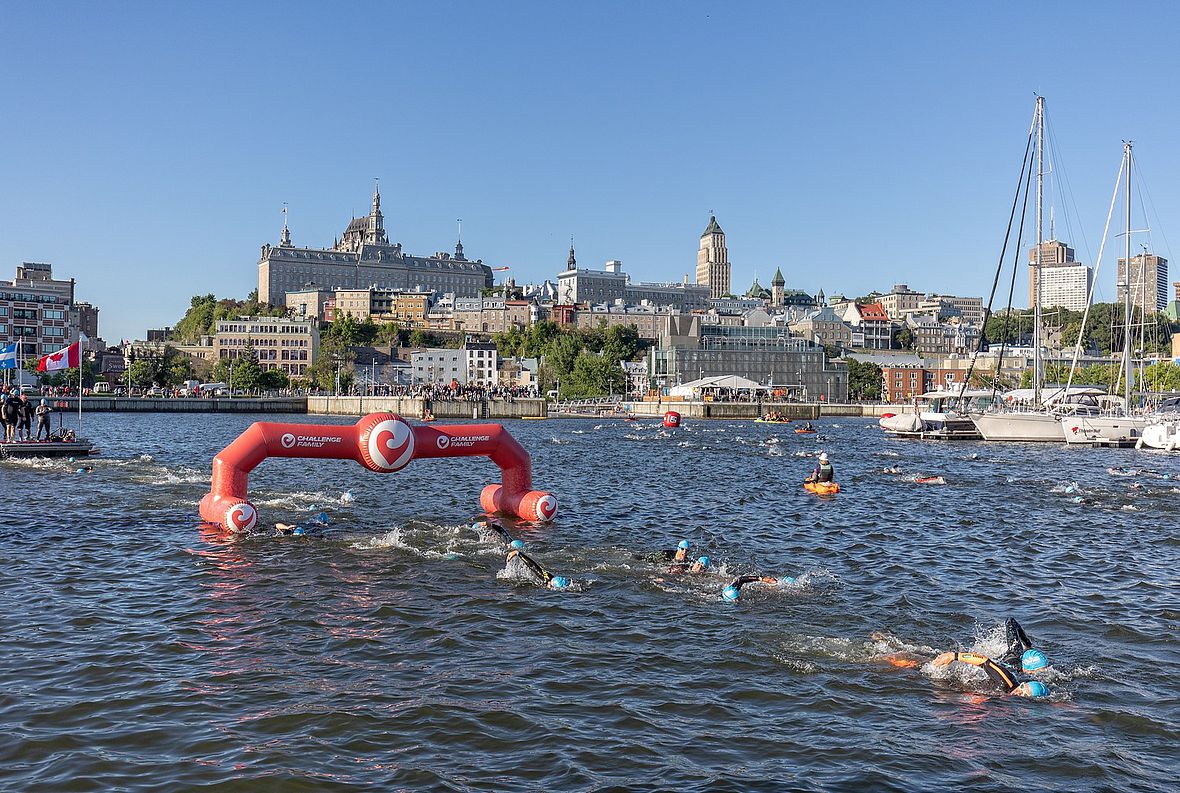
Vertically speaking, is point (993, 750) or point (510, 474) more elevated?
point (510, 474)

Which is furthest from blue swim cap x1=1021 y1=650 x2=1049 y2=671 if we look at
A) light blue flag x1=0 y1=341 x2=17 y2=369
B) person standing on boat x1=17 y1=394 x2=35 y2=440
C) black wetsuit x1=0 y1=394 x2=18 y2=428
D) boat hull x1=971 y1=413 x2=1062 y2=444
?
boat hull x1=971 y1=413 x2=1062 y2=444

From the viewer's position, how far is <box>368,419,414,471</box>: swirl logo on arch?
78.8 feet

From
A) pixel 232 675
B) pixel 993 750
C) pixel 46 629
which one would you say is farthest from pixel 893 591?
pixel 46 629

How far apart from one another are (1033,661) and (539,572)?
8939 mm

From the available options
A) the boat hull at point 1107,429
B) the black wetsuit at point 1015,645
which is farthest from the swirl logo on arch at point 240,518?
the boat hull at point 1107,429

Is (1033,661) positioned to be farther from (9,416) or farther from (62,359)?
(9,416)

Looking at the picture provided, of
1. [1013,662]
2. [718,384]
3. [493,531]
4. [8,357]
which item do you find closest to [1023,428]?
[718,384]

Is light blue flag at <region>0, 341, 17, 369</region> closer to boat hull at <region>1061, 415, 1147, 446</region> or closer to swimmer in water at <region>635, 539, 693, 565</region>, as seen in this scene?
swimmer in water at <region>635, 539, 693, 565</region>

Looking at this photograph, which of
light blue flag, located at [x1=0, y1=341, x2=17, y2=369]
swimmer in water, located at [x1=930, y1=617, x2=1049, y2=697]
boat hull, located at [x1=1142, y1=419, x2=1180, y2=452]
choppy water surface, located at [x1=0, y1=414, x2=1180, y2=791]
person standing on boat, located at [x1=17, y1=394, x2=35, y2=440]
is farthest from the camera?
boat hull, located at [x1=1142, y1=419, x2=1180, y2=452]

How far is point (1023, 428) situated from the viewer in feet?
236

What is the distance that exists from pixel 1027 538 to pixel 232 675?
20951mm

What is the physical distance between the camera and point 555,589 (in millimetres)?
18062

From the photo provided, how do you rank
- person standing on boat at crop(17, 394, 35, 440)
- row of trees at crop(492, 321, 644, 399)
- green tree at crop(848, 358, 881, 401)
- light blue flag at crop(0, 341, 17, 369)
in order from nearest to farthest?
light blue flag at crop(0, 341, 17, 369) → person standing on boat at crop(17, 394, 35, 440) → row of trees at crop(492, 321, 644, 399) → green tree at crop(848, 358, 881, 401)

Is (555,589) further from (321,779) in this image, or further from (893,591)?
(321,779)
